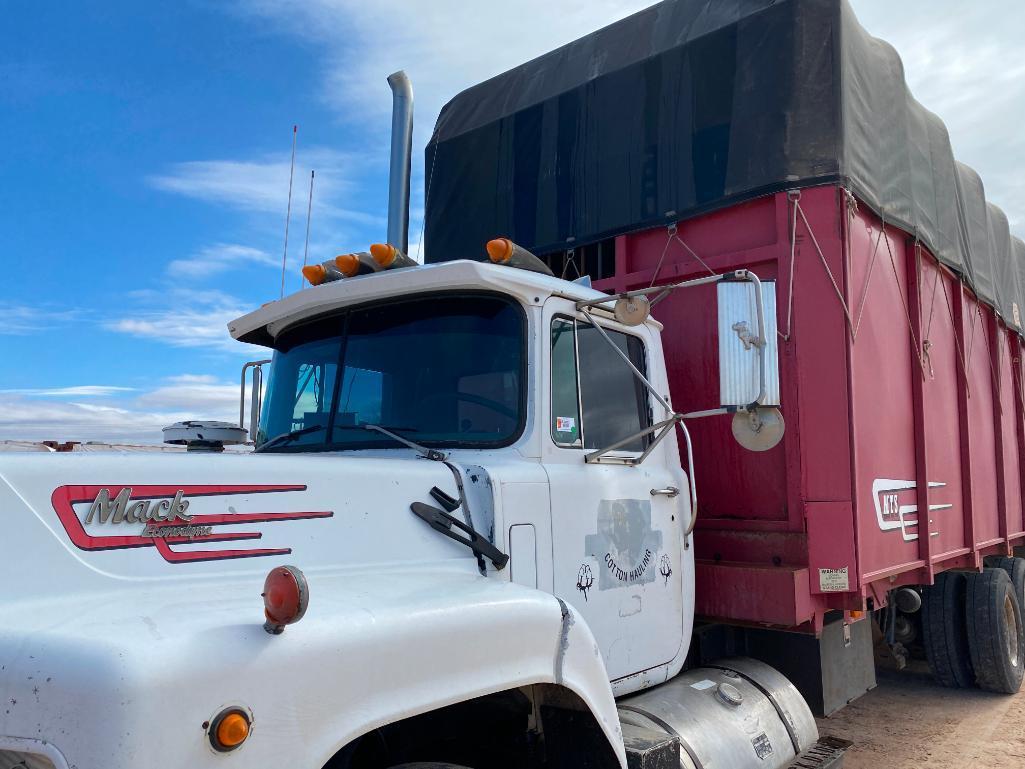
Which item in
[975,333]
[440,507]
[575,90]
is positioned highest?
[575,90]

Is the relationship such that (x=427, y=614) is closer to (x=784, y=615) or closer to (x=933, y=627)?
(x=784, y=615)

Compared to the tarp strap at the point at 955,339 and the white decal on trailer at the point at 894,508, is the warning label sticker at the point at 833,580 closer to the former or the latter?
the white decal on trailer at the point at 894,508

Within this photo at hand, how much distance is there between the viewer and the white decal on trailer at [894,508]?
15.1 feet

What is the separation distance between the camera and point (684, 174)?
4.75 metres

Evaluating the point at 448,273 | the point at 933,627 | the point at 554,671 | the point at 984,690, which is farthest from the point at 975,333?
the point at 554,671

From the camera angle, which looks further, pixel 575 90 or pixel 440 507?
pixel 575 90

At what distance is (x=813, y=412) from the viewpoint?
13.9 feet

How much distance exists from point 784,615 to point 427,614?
2365 mm

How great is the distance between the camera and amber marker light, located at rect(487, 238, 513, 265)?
11.1ft

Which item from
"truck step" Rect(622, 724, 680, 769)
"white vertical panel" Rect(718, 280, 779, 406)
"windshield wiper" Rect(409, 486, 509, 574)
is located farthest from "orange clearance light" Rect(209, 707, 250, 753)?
"white vertical panel" Rect(718, 280, 779, 406)

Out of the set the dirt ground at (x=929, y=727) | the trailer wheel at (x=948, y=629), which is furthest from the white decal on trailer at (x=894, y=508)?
the trailer wheel at (x=948, y=629)

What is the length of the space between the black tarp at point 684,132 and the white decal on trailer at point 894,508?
1.55 meters

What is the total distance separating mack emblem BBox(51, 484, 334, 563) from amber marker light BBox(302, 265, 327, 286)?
1690mm

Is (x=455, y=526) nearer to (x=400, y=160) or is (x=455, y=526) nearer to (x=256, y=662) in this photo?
(x=256, y=662)
